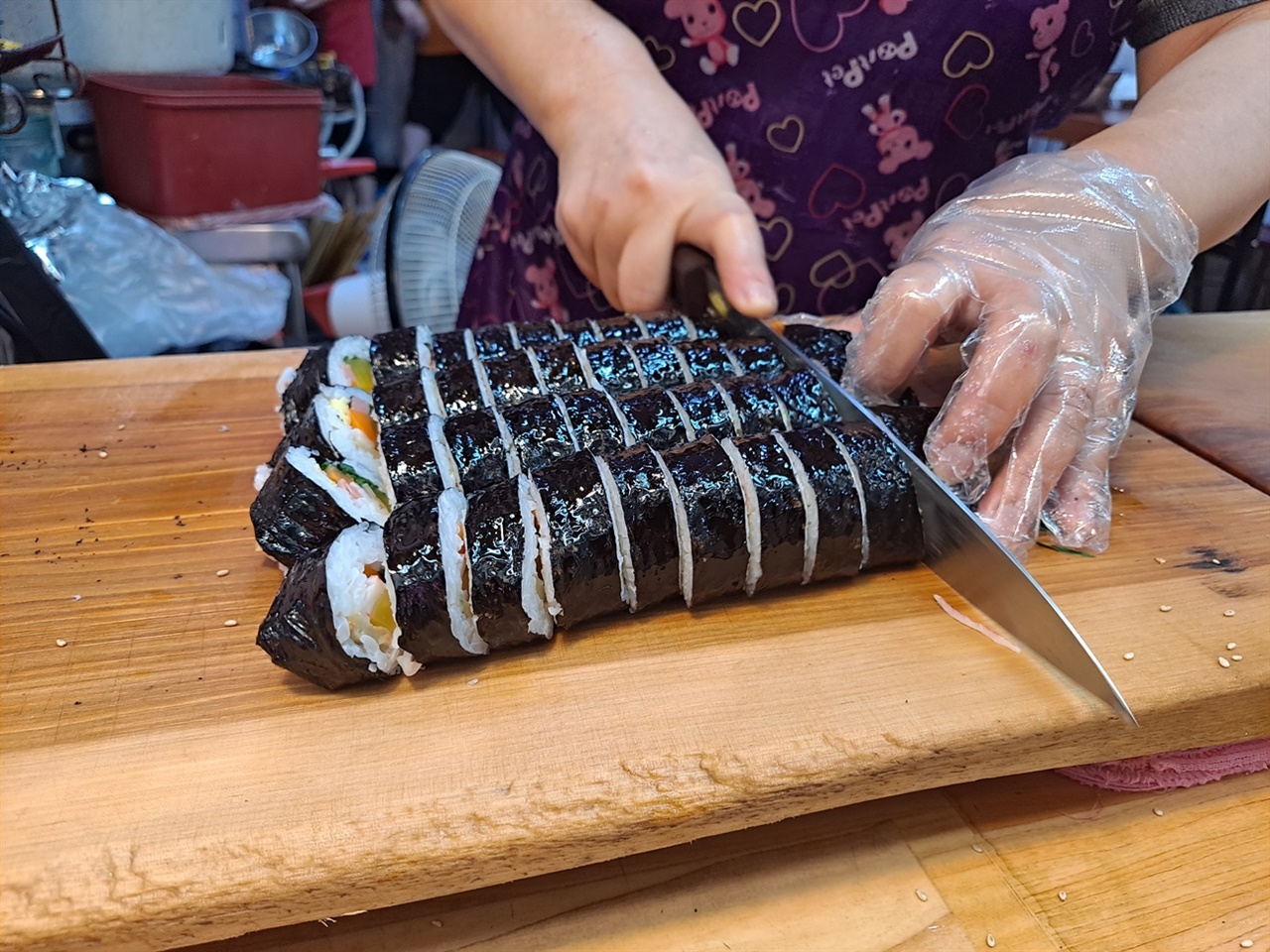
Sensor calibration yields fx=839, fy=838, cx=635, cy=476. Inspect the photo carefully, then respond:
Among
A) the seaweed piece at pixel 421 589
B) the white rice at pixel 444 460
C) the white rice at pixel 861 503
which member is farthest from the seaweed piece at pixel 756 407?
the seaweed piece at pixel 421 589

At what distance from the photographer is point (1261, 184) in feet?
7.29

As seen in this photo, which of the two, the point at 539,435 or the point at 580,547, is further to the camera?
the point at 539,435

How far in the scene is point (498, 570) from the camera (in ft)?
5.29

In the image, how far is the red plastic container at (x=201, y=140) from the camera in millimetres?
3648

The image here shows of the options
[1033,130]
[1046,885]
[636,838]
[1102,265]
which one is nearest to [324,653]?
[636,838]

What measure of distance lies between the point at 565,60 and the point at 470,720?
1.89 metres

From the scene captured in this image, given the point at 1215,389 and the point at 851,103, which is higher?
the point at 851,103

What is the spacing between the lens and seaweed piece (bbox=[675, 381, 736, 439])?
203 centimetres

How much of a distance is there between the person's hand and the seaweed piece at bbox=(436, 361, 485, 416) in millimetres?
583

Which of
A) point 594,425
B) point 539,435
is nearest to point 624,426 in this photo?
point 594,425

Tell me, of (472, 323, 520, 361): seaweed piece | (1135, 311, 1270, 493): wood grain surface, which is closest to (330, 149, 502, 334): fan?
(472, 323, 520, 361): seaweed piece

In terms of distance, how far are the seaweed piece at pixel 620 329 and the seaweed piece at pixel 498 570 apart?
83cm

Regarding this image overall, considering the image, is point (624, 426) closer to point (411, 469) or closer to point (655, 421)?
point (655, 421)

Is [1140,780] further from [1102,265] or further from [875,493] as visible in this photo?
[1102,265]
